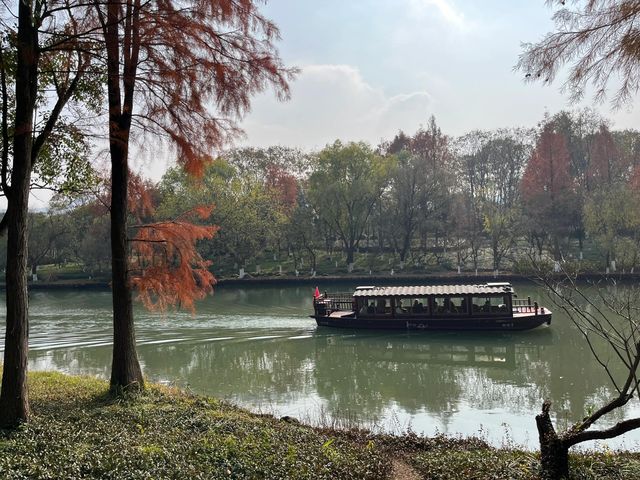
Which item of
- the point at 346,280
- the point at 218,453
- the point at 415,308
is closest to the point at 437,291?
the point at 415,308

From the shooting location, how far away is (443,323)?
1998 centimetres

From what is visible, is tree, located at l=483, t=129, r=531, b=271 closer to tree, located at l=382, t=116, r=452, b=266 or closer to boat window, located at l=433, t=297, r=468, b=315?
tree, located at l=382, t=116, r=452, b=266

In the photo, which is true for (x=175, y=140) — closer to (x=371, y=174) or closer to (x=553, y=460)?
(x=553, y=460)

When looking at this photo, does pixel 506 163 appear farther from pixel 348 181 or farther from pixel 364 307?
pixel 364 307

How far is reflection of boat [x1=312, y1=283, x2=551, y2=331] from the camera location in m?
19.3

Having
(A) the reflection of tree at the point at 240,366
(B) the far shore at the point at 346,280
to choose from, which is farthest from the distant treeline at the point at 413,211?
(A) the reflection of tree at the point at 240,366

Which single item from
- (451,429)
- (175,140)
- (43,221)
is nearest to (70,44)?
(175,140)

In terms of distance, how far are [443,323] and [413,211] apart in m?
21.1

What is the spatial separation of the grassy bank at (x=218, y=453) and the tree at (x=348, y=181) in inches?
1275

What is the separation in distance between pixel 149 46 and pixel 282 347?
41.2 feet

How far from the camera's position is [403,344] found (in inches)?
739

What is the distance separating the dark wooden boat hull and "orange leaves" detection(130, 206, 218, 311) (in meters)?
12.0

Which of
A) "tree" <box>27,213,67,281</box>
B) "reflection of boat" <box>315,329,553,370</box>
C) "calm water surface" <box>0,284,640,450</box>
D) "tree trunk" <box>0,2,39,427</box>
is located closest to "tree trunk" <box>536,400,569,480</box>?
"calm water surface" <box>0,284,640,450</box>

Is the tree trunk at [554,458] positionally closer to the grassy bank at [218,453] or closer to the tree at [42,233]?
the grassy bank at [218,453]
